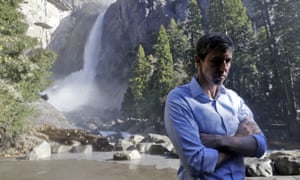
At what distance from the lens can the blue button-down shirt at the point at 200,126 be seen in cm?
→ 154

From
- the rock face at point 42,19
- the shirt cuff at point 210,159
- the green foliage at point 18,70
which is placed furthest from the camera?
the rock face at point 42,19

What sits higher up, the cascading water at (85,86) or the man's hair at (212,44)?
the cascading water at (85,86)

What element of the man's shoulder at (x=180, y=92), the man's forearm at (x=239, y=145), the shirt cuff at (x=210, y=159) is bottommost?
the shirt cuff at (x=210, y=159)

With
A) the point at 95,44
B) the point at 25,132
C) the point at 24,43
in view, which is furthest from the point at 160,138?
the point at 95,44

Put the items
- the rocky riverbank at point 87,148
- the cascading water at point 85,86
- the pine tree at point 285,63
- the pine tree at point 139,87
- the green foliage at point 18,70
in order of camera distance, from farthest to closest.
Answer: the cascading water at point 85,86 < the pine tree at point 139,87 < the pine tree at point 285,63 < the green foliage at point 18,70 < the rocky riverbank at point 87,148

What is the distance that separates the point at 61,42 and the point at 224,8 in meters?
45.6

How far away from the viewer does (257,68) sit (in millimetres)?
25281

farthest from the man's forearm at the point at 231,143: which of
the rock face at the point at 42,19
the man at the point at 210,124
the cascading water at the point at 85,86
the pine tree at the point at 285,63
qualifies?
the rock face at the point at 42,19

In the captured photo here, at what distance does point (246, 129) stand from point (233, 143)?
6.4 inches

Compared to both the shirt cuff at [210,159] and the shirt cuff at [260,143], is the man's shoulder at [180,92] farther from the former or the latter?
the shirt cuff at [260,143]

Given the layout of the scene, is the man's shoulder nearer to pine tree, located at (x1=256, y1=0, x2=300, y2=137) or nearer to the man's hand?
the man's hand

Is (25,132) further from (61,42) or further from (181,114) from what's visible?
(61,42)

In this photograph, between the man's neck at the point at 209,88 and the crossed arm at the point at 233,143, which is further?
the man's neck at the point at 209,88

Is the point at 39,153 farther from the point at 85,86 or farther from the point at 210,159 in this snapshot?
the point at 85,86
